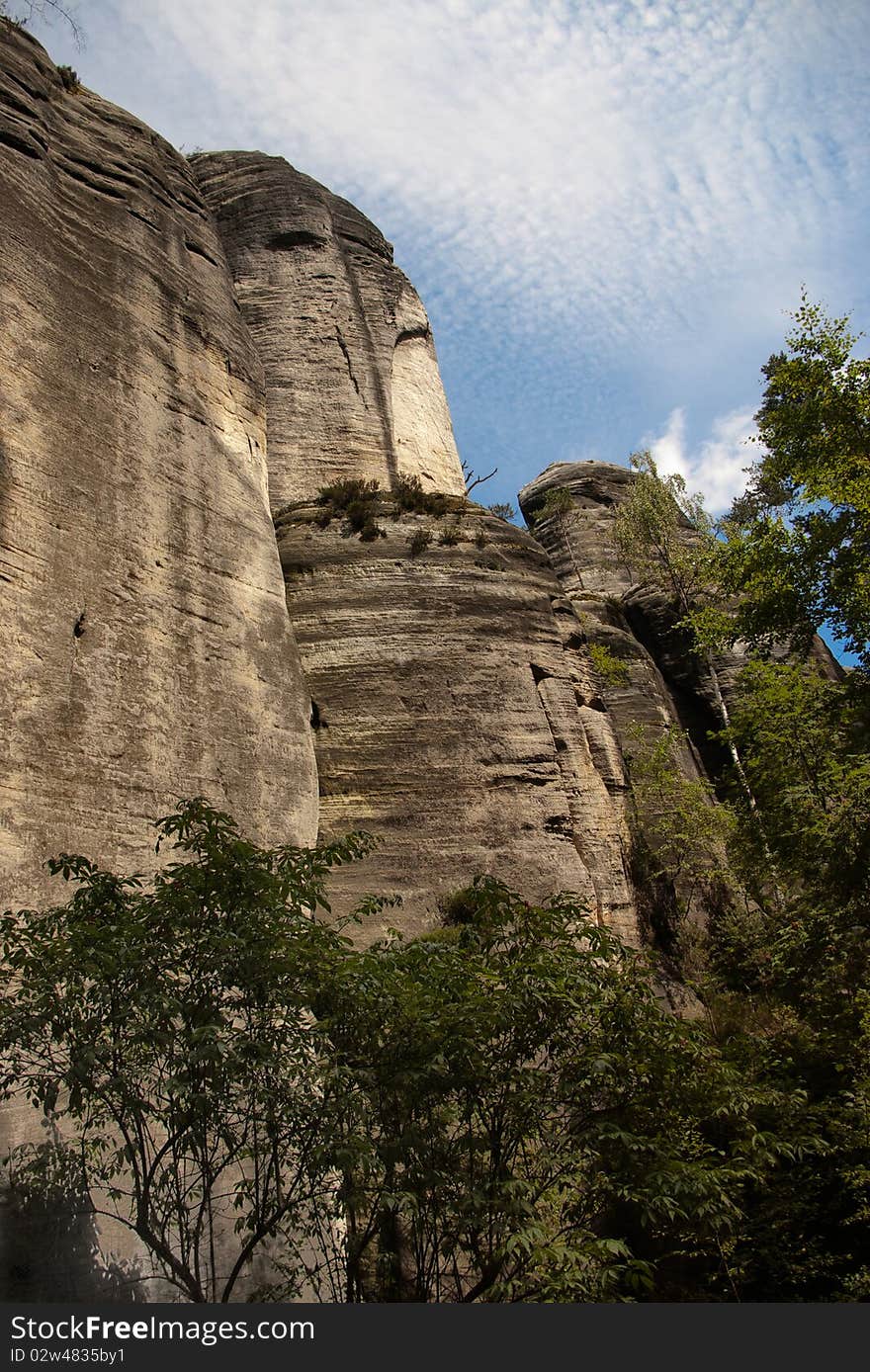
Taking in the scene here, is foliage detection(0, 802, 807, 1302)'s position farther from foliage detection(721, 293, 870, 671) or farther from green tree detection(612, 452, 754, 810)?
green tree detection(612, 452, 754, 810)

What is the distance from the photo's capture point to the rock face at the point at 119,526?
39.4 feet

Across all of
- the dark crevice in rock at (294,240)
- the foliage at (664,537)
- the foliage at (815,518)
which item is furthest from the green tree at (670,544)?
the dark crevice in rock at (294,240)

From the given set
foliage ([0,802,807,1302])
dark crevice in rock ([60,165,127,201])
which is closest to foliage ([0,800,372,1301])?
foliage ([0,802,807,1302])

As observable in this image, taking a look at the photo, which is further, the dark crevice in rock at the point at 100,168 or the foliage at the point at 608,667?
the foliage at the point at 608,667

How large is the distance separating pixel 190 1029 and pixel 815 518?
14.4 metres

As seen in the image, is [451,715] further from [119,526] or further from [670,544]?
[670,544]

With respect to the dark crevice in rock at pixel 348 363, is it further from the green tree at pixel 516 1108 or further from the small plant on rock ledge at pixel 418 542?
the green tree at pixel 516 1108

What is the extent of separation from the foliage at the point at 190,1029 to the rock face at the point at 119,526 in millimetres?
2513

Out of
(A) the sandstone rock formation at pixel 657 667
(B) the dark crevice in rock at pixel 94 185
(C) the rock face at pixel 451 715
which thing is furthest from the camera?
(A) the sandstone rock formation at pixel 657 667

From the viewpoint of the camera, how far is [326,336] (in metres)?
25.1

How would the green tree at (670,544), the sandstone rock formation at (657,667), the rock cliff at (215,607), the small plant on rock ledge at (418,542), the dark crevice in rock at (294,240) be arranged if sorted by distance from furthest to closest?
the green tree at (670,544)
the sandstone rock formation at (657,667)
the dark crevice in rock at (294,240)
the small plant on rock ledge at (418,542)
the rock cliff at (215,607)

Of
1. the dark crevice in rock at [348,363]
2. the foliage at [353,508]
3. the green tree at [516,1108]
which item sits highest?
the dark crevice in rock at [348,363]

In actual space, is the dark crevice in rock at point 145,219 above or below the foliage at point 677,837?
above

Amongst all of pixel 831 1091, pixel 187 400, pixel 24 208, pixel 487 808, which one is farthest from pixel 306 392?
pixel 831 1091
